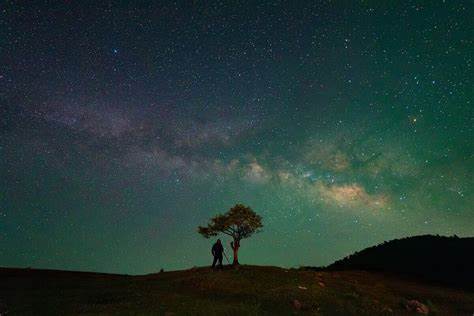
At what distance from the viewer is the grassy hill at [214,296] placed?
2269cm

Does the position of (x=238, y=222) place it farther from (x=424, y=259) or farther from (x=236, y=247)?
(x=424, y=259)

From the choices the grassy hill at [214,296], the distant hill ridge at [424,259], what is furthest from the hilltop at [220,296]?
the distant hill ridge at [424,259]

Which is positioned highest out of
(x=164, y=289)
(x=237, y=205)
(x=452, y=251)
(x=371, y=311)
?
(x=237, y=205)

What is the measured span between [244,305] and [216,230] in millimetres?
25233

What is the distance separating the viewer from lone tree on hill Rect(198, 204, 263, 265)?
4894 centimetres

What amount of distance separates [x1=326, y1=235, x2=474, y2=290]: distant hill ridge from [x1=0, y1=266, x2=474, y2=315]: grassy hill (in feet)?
53.5

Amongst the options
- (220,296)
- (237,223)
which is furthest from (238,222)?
(220,296)

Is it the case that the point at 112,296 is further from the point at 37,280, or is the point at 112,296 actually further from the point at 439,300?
the point at 439,300

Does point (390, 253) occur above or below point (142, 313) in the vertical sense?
above

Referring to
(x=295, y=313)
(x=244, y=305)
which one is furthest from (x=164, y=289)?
(x=295, y=313)

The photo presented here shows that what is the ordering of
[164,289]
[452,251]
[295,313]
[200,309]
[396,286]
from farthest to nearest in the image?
[452,251], [396,286], [164,289], [295,313], [200,309]

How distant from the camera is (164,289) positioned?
30.0m

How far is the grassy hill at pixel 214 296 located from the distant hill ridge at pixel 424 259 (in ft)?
53.5

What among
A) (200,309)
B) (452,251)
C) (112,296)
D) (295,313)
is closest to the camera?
(200,309)
